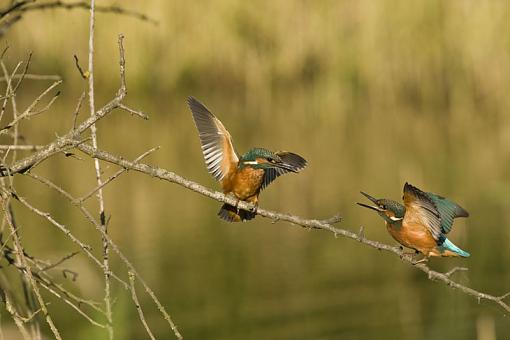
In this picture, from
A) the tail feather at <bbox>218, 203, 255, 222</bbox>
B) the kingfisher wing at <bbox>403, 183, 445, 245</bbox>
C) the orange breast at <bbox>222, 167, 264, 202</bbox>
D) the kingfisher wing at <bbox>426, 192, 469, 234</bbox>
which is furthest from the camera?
the orange breast at <bbox>222, 167, 264, 202</bbox>

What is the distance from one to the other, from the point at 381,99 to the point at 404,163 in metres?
4.04

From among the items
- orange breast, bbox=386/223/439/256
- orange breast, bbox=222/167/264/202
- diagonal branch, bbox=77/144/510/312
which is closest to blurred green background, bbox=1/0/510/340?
orange breast, bbox=222/167/264/202

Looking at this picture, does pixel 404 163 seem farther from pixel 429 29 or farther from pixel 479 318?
pixel 479 318

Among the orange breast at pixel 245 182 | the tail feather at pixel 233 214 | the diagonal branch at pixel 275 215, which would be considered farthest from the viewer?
the orange breast at pixel 245 182

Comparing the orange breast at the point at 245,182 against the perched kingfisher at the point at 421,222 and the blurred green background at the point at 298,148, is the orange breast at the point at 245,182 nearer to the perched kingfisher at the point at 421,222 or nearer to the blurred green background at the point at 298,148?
the perched kingfisher at the point at 421,222

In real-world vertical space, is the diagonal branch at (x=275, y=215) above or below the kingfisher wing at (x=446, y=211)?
below

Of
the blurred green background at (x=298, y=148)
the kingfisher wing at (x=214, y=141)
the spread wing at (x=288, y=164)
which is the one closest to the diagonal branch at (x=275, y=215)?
the spread wing at (x=288, y=164)

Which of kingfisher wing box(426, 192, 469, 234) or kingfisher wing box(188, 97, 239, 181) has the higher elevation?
kingfisher wing box(188, 97, 239, 181)

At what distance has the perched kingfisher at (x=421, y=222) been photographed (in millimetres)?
3291

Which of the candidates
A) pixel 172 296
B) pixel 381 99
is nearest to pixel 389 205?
pixel 172 296

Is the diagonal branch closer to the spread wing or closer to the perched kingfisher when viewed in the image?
the perched kingfisher

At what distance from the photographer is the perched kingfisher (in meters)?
3.29

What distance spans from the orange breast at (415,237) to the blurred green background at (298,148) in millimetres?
3134

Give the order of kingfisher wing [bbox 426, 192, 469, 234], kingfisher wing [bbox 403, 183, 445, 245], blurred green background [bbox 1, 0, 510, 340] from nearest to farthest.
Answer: kingfisher wing [bbox 403, 183, 445, 245] → kingfisher wing [bbox 426, 192, 469, 234] → blurred green background [bbox 1, 0, 510, 340]
